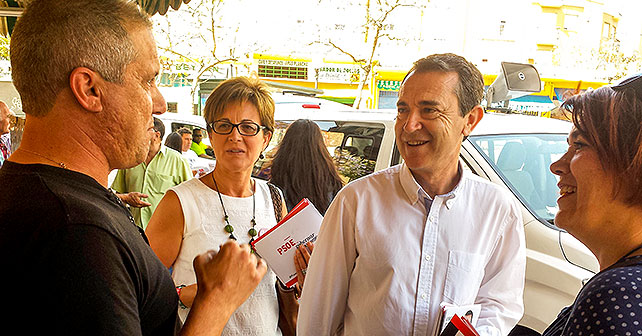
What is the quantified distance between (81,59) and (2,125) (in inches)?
176

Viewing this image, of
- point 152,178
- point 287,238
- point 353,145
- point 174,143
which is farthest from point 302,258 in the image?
point 174,143

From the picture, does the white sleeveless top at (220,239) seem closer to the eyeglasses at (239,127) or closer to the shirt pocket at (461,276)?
the eyeglasses at (239,127)

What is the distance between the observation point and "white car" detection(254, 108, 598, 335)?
10.8 ft

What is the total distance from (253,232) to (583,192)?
4.79ft

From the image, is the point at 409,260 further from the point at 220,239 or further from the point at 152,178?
the point at 152,178

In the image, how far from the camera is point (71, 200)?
1.12 m

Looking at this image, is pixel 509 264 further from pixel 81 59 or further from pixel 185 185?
pixel 81 59

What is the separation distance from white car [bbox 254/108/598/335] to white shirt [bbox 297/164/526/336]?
1.09 m

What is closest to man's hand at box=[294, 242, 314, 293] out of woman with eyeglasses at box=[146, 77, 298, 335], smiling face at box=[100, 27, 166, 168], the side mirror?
woman with eyeglasses at box=[146, 77, 298, 335]

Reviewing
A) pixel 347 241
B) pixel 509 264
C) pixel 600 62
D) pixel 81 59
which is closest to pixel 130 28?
pixel 81 59

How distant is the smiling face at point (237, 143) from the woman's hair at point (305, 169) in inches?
38.8

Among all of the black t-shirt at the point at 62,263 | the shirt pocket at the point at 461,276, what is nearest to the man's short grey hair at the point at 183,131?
the shirt pocket at the point at 461,276

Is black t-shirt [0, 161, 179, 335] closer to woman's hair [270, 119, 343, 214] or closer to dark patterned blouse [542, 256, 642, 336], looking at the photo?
dark patterned blouse [542, 256, 642, 336]

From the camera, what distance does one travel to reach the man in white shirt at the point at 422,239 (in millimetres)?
1907
